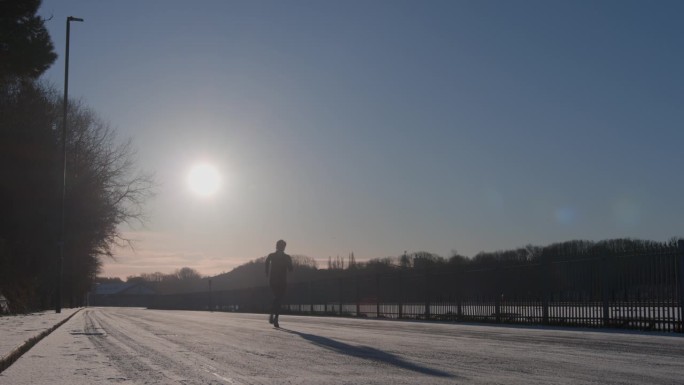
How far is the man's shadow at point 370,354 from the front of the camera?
729cm

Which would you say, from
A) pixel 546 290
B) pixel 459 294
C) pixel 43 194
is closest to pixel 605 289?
pixel 546 290

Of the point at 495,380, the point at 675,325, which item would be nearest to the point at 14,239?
the point at 675,325

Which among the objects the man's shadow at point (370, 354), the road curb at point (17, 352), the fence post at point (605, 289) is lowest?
the man's shadow at point (370, 354)

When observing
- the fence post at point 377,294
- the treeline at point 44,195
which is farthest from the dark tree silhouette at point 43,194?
the fence post at point 377,294

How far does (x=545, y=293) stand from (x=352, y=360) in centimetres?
1084

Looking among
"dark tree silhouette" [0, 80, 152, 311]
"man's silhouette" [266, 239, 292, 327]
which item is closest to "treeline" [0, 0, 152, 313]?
"dark tree silhouette" [0, 80, 152, 311]

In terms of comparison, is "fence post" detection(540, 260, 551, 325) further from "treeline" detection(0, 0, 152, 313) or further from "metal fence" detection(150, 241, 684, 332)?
"treeline" detection(0, 0, 152, 313)

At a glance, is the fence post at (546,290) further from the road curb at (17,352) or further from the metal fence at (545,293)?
the road curb at (17,352)

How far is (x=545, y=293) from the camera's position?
59.0ft

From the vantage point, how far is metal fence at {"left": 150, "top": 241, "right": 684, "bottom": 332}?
14.4 metres

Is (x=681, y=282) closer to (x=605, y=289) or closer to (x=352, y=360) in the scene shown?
(x=605, y=289)

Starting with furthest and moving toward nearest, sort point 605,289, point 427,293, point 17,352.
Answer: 1. point 427,293
2. point 605,289
3. point 17,352

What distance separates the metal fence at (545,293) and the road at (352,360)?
277 cm

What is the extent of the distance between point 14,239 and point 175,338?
29.2 metres
